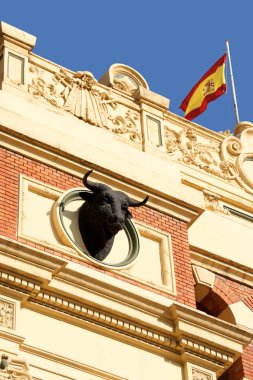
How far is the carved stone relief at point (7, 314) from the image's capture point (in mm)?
19484

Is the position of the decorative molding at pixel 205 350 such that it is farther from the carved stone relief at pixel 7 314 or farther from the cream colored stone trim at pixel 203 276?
the carved stone relief at pixel 7 314

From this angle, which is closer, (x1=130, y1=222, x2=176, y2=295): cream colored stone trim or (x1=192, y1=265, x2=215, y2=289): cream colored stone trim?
(x1=130, y1=222, x2=176, y2=295): cream colored stone trim

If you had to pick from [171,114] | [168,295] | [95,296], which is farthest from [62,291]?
[171,114]

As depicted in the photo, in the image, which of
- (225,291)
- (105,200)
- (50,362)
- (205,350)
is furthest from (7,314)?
(225,291)

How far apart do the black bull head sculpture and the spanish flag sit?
269 inches

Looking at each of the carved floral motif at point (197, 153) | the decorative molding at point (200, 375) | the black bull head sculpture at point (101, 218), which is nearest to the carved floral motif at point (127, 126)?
the carved floral motif at point (197, 153)

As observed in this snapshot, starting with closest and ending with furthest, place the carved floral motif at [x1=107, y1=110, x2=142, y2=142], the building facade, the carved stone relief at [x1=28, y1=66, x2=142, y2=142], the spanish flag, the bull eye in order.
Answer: the building facade → the bull eye → the carved stone relief at [x1=28, y1=66, x2=142, y2=142] → the carved floral motif at [x1=107, y1=110, x2=142, y2=142] → the spanish flag

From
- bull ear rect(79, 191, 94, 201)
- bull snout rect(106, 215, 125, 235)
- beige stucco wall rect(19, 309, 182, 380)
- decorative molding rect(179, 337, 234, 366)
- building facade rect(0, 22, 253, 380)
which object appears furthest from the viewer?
bull ear rect(79, 191, 94, 201)

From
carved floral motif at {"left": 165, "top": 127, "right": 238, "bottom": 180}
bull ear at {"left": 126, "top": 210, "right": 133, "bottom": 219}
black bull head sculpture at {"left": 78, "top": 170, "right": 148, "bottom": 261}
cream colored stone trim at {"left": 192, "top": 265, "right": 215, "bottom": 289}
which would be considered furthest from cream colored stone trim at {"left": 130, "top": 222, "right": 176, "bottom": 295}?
carved floral motif at {"left": 165, "top": 127, "right": 238, "bottom": 180}

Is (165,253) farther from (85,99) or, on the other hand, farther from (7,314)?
(7,314)

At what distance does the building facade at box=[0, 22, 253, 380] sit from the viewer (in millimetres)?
20062

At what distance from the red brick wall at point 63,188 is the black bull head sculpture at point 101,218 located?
45 centimetres

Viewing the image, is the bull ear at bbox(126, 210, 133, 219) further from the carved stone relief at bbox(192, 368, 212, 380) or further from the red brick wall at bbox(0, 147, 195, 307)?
the carved stone relief at bbox(192, 368, 212, 380)

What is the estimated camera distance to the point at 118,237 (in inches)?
874
